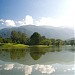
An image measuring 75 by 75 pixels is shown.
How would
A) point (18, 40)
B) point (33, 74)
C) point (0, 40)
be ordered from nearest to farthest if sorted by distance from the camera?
1. point (33, 74)
2. point (0, 40)
3. point (18, 40)

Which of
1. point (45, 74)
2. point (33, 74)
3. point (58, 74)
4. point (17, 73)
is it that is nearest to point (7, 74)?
point (17, 73)

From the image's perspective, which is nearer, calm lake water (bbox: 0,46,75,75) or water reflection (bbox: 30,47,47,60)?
calm lake water (bbox: 0,46,75,75)

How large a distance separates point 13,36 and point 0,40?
884 cm

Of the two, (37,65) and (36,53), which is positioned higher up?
(36,53)

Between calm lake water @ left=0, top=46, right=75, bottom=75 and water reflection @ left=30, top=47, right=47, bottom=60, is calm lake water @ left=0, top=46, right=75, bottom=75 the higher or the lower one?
the lower one

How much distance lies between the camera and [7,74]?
1356 cm

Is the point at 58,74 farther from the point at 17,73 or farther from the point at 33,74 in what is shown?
the point at 17,73

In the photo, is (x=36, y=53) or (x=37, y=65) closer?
(x=37, y=65)

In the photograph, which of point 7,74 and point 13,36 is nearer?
point 7,74

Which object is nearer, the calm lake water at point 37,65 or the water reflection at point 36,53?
the calm lake water at point 37,65

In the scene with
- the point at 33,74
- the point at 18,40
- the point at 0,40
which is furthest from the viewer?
the point at 18,40

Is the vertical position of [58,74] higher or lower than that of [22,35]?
lower

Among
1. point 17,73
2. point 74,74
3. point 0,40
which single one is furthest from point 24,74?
point 0,40

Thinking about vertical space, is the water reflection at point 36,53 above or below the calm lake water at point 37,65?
above
